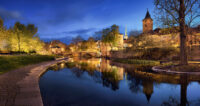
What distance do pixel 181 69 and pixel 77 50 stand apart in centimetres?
8222

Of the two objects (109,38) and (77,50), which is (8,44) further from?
(77,50)

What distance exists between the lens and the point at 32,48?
42.3 meters

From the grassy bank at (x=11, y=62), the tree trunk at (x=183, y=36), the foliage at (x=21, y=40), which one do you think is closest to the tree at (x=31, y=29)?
the foliage at (x=21, y=40)

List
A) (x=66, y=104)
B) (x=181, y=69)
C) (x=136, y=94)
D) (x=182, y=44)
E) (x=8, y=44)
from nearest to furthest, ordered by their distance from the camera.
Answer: (x=66, y=104), (x=136, y=94), (x=181, y=69), (x=182, y=44), (x=8, y=44)

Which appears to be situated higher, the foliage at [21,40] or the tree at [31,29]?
the tree at [31,29]

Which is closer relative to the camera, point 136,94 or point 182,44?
point 136,94

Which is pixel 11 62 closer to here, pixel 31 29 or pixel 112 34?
pixel 31 29

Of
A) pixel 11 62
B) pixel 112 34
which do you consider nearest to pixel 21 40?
pixel 11 62

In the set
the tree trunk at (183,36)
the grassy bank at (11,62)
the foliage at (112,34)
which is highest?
the foliage at (112,34)

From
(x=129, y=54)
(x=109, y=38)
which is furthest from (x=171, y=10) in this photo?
(x=109, y=38)

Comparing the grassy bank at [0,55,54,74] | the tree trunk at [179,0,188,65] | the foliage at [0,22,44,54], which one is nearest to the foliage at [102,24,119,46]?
the foliage at [0,22,44,54]

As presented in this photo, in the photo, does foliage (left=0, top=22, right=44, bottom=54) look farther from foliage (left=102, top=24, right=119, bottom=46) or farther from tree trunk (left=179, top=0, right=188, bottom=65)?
tree trunk (left=179, top=0, right=188, bottom=65)

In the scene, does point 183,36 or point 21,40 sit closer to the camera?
point 183,36

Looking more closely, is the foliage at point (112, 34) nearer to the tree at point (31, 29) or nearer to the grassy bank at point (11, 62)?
the tree at point (31, 29)
